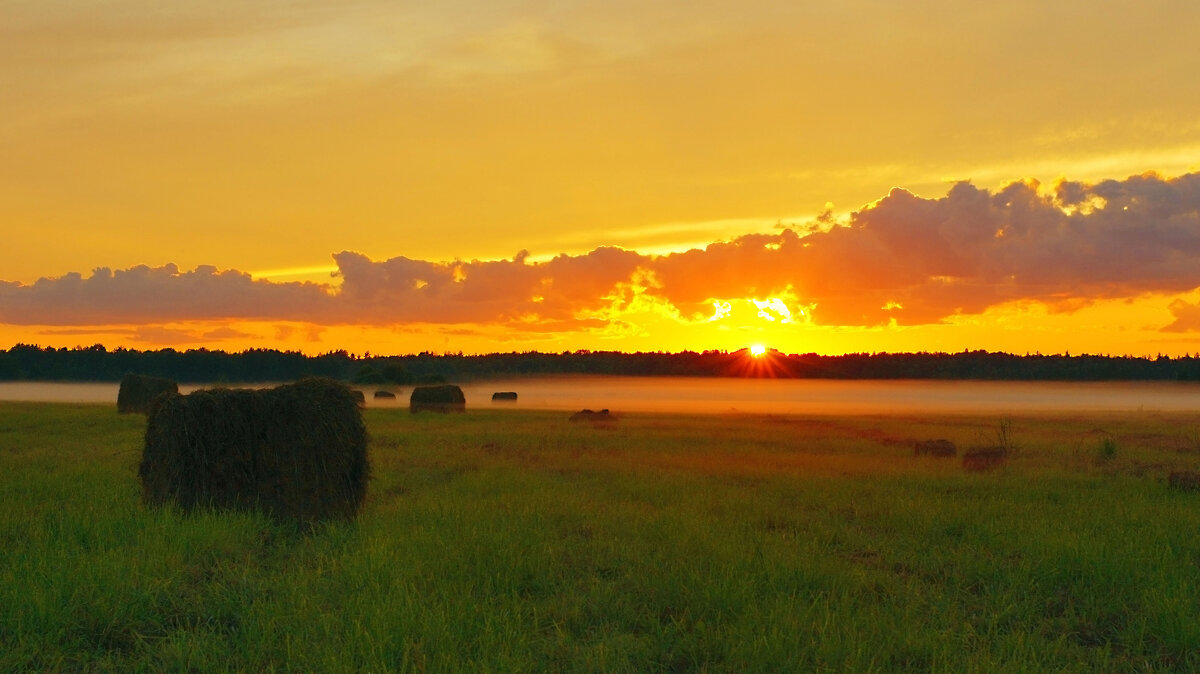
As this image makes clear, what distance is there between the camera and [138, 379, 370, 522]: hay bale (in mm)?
12750

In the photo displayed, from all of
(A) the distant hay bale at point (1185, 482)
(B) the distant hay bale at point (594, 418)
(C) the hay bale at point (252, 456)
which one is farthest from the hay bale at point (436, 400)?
(A) the distant hay bale at point (1185, 482)

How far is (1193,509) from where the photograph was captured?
44.8ft

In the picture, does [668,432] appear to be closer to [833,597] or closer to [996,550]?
[996,550]

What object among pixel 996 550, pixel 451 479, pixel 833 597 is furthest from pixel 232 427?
pixel 996 550

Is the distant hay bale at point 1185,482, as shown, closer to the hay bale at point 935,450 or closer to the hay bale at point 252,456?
the hay bale at point 935,450

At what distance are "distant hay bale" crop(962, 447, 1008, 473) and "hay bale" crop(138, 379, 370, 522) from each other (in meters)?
13.7

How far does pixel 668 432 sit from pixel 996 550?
20500mm

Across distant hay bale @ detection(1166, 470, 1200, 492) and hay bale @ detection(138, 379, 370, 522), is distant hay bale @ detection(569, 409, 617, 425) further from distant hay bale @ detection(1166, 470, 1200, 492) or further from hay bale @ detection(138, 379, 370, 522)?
hay bale @ detection(138, 379, 370, 522)

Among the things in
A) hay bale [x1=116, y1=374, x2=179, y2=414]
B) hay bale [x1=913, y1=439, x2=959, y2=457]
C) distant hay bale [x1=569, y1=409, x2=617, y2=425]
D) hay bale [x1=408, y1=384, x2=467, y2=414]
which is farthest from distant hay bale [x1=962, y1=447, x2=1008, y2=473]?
hay bale [x1=116, y1=374, x2=179, y2=414]

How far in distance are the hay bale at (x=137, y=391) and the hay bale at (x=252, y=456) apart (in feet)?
96.4

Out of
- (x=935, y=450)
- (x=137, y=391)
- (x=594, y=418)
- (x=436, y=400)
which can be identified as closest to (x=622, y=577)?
(x=935, y=450)

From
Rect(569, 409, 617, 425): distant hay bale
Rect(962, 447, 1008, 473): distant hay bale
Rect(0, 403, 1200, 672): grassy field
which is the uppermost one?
Rect(962, 447, 1008, 473): distant hay bale

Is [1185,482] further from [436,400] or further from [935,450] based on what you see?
[436,400]

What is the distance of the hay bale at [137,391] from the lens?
130ft
